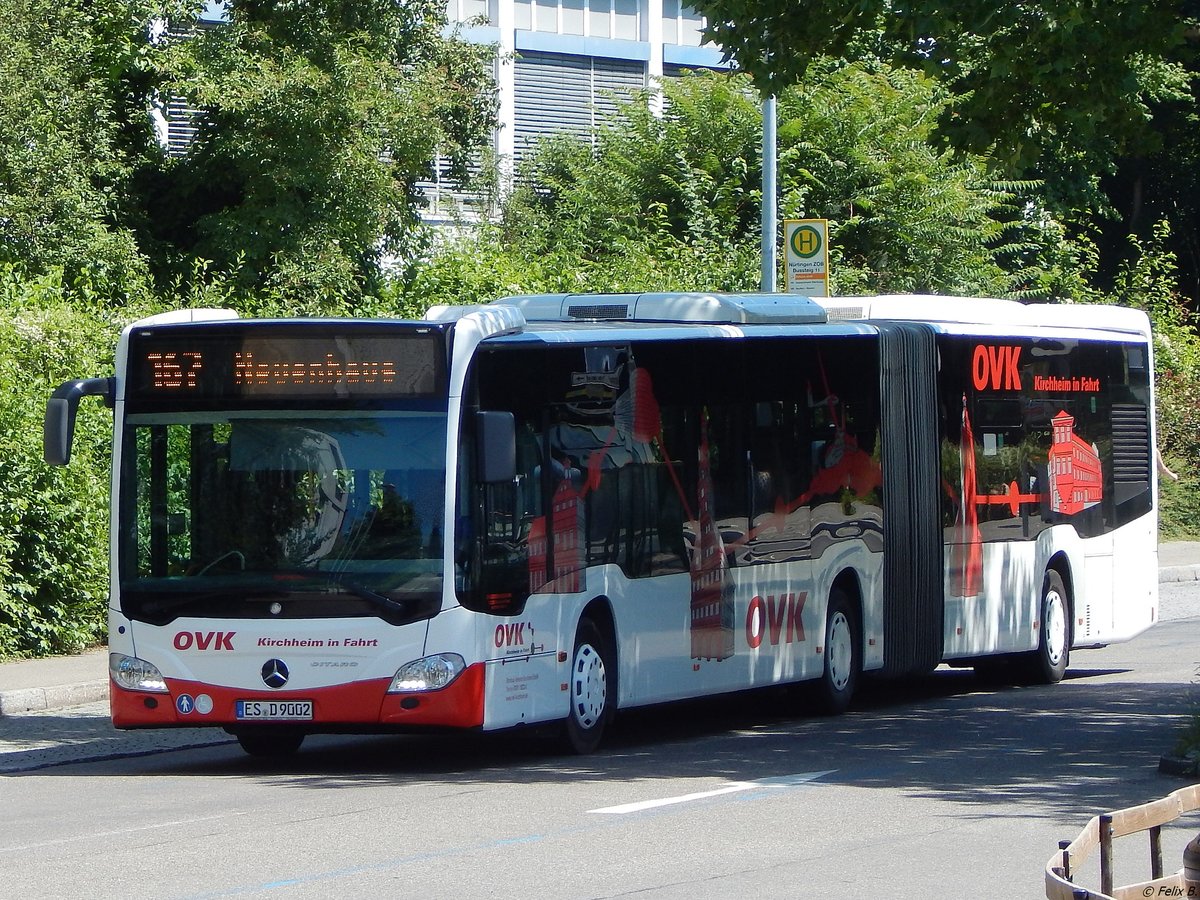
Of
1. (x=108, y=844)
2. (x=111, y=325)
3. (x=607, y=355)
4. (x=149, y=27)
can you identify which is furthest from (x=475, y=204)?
(x=108, y=844)

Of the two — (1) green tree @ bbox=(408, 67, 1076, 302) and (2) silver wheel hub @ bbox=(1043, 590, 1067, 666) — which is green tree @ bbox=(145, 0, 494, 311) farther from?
(2) silver wheel hub @ bbox=(1043, 590, 1067, 666)

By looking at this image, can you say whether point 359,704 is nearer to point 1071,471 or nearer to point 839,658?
point 839,658

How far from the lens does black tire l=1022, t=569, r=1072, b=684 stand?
17750mm

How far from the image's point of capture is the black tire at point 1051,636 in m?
17.8

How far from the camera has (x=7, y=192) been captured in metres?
23.9

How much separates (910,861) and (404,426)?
4400 millimetres

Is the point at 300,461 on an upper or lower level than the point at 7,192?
lower

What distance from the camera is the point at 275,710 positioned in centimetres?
1167

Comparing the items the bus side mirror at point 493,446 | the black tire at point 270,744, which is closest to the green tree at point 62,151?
the black tire at point 270,744

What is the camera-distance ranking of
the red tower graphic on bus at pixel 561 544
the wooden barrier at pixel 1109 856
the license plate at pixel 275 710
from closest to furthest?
the wooden barrier at pixel 1109 856 < the license plate at pixel 275 710 < the red tower graphic on bus at pixel 561 544

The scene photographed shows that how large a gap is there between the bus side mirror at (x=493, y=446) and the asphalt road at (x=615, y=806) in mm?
1758

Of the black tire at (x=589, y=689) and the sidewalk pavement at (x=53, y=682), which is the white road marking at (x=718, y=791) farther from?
the sidewalk pavement at (x=53, y=682)

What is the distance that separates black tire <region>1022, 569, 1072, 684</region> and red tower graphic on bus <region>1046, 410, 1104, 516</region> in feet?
2.15

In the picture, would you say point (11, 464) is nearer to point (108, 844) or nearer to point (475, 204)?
point (108, 844)
